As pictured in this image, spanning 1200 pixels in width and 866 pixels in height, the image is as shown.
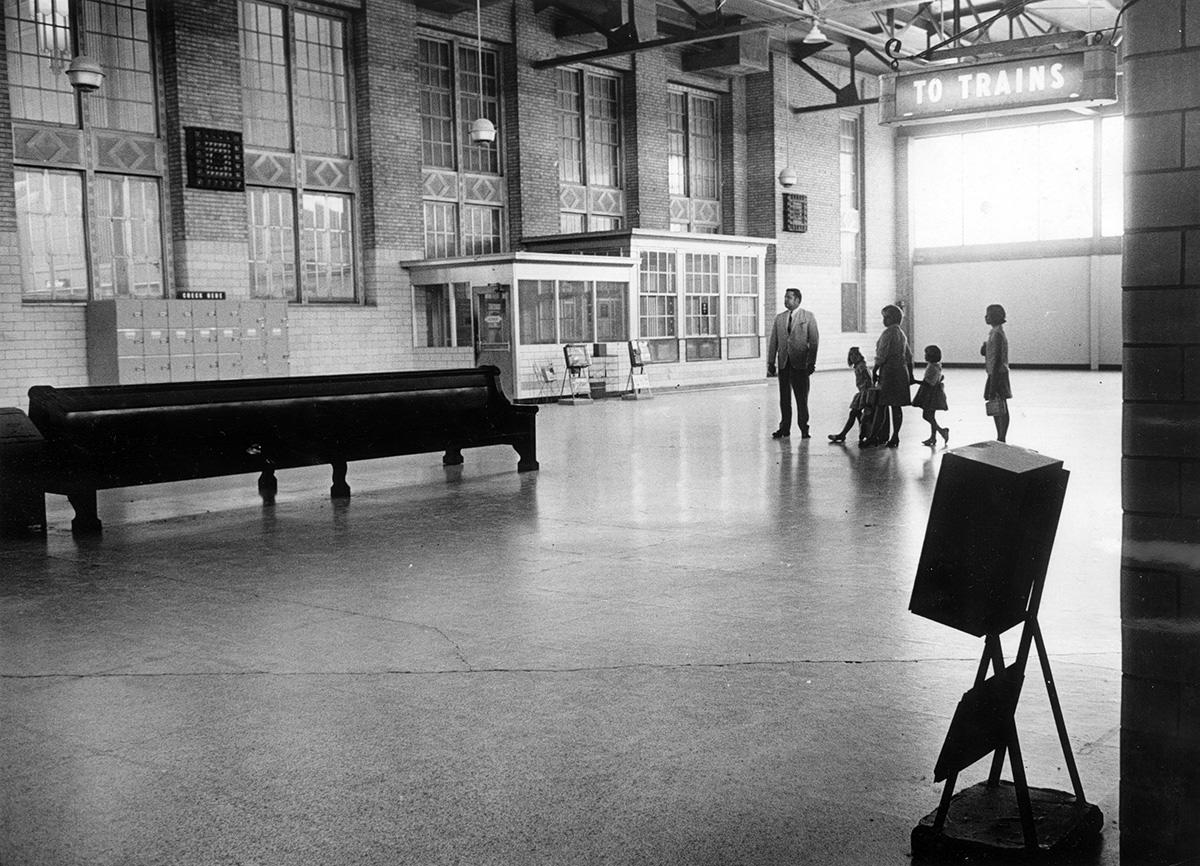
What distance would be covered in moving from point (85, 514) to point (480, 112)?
630 inches

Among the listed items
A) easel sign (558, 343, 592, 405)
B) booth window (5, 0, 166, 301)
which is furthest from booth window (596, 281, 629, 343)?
booth window (5, 0, 166, 301)

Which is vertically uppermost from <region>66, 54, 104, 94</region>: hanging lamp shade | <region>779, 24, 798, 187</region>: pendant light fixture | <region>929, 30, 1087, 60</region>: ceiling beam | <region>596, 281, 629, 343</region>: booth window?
<region>779, 24, 798, 187</region>: pendant light fixture

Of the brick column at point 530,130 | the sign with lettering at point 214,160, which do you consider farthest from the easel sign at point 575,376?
the sign with lettering at point 214,160

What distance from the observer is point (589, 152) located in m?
25.7

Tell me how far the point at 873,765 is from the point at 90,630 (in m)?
3.71

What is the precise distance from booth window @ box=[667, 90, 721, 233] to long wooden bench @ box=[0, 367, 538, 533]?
16711mm

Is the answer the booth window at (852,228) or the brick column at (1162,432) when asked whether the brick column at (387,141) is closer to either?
the booth window at (852,228)

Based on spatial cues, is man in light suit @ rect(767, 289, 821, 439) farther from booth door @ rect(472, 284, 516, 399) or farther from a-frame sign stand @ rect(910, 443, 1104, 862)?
a-frame sign stand @ rect(910, 443, 1104, 862)

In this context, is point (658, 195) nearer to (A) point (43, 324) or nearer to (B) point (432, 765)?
(A) point (43, 324)

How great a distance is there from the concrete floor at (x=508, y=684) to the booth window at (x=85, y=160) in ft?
31.7

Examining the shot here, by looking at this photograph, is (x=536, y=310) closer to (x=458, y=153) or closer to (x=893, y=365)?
(x=458, y=153)

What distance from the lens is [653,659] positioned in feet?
16.4

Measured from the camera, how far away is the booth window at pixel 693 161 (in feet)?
90.7

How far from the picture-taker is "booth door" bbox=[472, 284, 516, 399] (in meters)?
21.1
